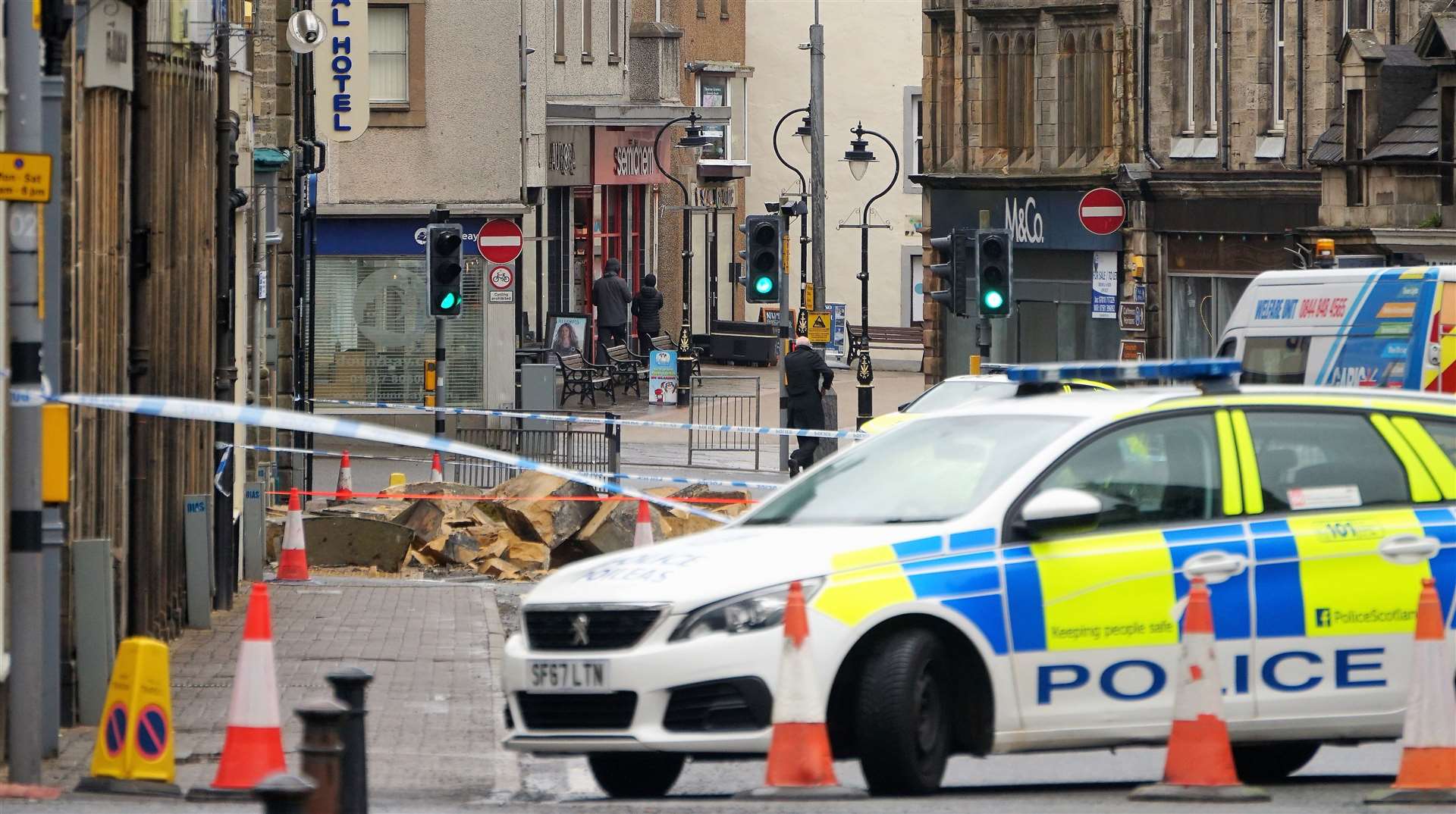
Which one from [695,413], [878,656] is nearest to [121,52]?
[878,656]

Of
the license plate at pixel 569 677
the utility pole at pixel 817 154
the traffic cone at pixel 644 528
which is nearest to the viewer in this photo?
the license plate at pixel 569 677

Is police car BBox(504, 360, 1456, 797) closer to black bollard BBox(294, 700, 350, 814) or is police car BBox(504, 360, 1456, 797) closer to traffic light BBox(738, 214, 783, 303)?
black bollard BBox(294, 700, 350, 814)

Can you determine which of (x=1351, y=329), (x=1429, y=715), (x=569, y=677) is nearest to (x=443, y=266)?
(x=1351, y=329)

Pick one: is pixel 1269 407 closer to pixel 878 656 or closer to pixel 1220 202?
pixel 878 656

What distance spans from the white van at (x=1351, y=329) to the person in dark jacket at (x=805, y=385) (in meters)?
12.2

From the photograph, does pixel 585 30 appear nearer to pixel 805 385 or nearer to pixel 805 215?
pixel 805 215

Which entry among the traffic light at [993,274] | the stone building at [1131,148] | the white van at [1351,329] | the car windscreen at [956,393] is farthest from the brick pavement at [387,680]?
the stone building at [1131,148]

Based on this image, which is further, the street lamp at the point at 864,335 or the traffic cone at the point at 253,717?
the street lamp at the point at 864,335

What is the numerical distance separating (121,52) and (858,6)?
2101 inches

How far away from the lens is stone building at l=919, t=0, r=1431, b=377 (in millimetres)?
38125

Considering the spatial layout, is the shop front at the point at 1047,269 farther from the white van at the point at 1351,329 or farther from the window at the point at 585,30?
the white van at the point at 1351,329

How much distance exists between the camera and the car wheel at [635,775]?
9.77 m

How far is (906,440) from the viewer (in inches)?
404

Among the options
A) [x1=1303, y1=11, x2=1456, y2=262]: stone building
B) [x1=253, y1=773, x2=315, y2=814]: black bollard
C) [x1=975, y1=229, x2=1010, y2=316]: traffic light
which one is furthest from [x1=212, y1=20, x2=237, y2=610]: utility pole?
[x1=1303, y1=11, x2=1456, y2=262]: stone building
